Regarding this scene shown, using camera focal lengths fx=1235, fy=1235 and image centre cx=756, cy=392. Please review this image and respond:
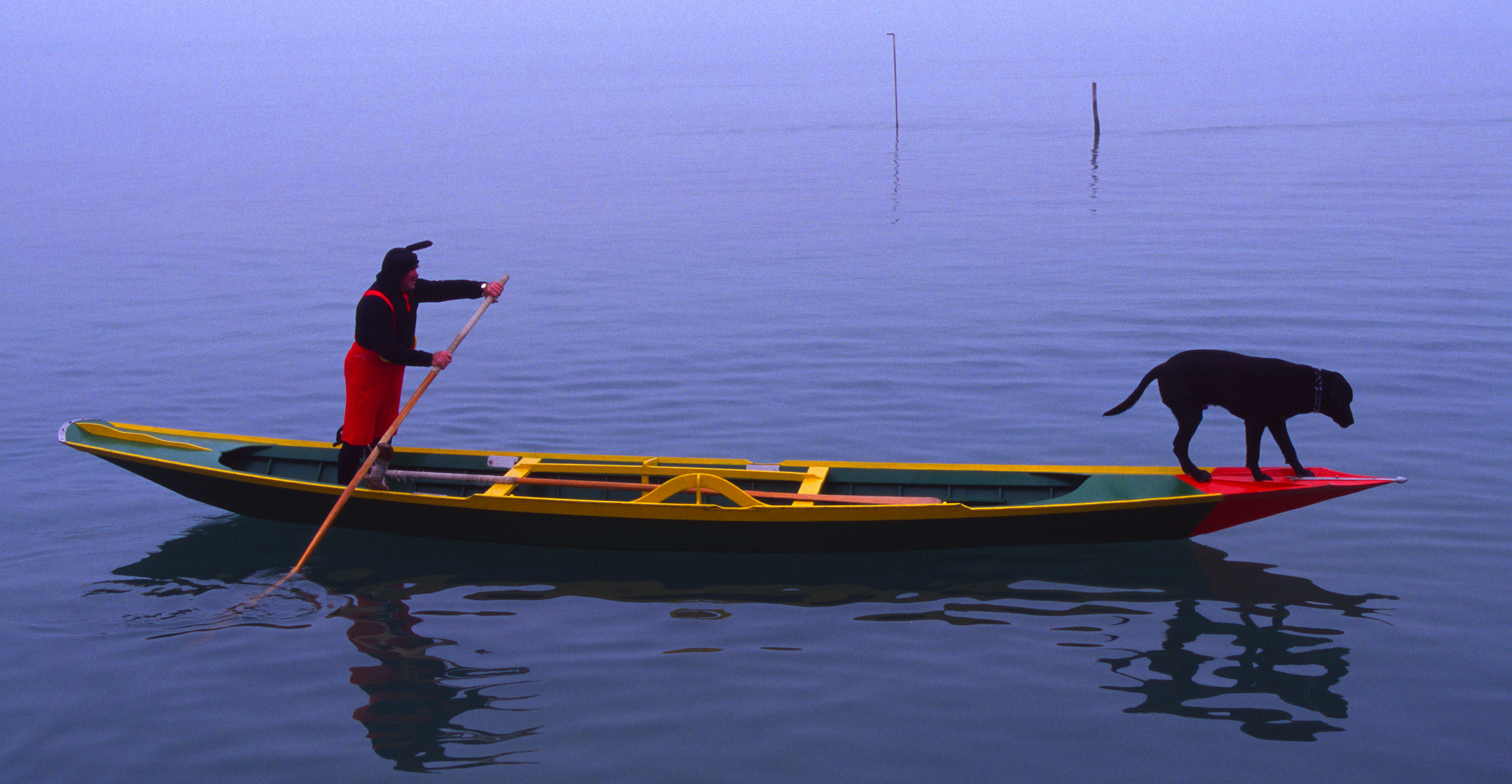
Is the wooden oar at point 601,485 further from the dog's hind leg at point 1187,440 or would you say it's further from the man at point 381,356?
the dog's hind leg at point 1187,440

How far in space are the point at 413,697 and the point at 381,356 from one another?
2751mm

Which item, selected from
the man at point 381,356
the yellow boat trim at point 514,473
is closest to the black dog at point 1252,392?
the yellow boat trim at point 514,473

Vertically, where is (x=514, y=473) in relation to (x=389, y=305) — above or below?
below

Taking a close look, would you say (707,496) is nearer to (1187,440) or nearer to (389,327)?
(389,327)

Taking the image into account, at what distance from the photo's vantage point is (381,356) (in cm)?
895

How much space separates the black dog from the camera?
8086 mm

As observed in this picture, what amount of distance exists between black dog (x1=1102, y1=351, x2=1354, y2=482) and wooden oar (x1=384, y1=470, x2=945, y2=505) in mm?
1778

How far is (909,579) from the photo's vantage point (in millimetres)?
8680

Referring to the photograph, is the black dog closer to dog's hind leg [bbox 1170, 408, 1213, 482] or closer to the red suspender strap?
dog's hind leg [bbox 1170, 408, 1213, 482]

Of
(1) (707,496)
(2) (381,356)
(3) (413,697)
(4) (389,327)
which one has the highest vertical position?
(4) (389,327)

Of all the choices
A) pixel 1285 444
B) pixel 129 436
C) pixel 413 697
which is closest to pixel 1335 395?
pixel 1285 444

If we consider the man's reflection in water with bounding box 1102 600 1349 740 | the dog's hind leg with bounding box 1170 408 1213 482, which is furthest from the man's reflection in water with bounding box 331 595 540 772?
the dog's hind leg with bounding box 1170 408 1213 482

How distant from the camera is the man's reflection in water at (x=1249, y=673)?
6.79m

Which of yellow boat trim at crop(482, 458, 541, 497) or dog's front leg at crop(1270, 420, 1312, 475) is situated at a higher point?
dog's front leg at crop(1270, 420, 1312, 475)
